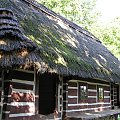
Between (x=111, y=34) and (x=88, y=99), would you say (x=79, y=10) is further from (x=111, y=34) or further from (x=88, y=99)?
(x=88, y=99)

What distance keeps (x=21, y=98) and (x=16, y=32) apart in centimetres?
224

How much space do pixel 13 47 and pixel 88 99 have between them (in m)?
7.84

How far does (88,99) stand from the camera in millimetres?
15234

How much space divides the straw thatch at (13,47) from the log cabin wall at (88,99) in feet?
16.8

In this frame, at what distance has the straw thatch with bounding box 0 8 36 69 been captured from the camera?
8.02 metres

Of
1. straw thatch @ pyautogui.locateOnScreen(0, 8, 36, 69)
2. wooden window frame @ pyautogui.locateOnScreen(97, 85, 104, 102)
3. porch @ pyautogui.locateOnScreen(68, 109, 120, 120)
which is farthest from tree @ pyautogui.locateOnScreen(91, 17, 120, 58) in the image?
straw thatch @ pyautogui.locateOnScreen(0, 8, 36, 69)

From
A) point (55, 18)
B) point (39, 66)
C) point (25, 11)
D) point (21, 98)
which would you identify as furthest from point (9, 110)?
point (55, 18)

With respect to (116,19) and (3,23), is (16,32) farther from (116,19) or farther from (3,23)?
(116,19)

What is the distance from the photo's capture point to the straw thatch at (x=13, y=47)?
8.02 m

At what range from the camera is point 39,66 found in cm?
864

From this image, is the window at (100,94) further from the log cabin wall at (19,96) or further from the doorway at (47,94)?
the log cabin wall at (19,96)

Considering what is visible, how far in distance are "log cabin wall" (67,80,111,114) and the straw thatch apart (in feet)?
16.8

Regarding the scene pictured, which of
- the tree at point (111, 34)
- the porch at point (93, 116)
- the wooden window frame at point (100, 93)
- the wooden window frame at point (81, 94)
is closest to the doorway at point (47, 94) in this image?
the porch at point (93, 116)

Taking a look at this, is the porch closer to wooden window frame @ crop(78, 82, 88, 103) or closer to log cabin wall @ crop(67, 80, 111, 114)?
log cabin wall @ crop(67, 80, 111, 114)
